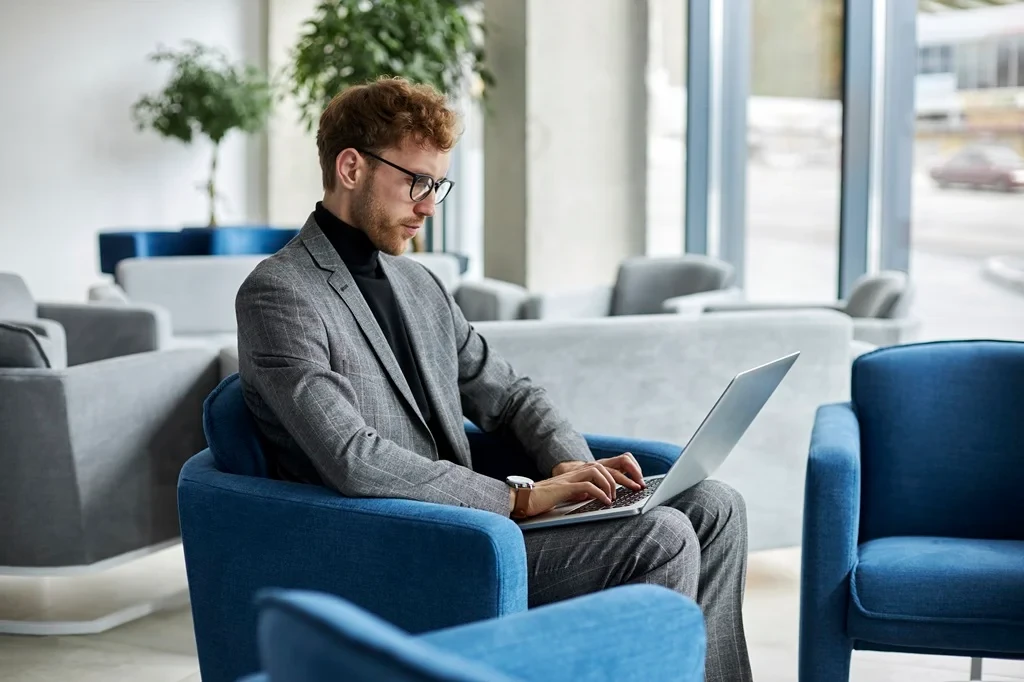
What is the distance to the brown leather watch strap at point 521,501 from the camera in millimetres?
2094

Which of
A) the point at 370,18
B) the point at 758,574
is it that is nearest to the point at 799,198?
the point at 370,18

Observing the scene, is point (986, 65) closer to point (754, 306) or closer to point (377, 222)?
point (754, 306)

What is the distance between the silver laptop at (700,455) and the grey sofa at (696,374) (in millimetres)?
897

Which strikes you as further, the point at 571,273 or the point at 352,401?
the point at 571,273

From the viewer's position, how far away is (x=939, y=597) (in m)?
2.20

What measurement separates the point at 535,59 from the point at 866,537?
4615 mm

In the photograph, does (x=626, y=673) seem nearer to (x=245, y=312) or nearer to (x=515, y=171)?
(x=245, y=312)

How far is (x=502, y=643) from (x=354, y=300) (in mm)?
1064

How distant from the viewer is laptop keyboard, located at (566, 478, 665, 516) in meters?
2.07

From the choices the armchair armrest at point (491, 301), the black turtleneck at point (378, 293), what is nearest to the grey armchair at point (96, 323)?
the armchair armrest at point (491, 301)

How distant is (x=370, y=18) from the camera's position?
7227 millimetres

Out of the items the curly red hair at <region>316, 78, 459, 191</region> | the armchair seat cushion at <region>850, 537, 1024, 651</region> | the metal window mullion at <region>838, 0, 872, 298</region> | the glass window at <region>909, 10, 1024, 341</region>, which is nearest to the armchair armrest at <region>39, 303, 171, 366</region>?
the curly red hair at <region>316, 78, 459, 191</region>

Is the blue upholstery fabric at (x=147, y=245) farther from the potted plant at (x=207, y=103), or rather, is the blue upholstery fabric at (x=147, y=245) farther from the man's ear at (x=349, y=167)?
the man's ear at (x=349, y=167)

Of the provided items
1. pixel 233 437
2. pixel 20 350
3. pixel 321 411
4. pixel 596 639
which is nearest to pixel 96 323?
pixel 20 350
